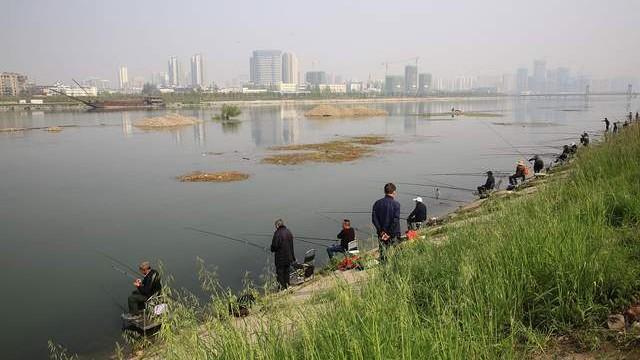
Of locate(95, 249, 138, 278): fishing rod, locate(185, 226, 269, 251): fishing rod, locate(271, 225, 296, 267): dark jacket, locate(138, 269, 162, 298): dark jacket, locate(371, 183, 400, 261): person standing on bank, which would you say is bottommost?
locate(95, 249, 138, 278): fishing rod

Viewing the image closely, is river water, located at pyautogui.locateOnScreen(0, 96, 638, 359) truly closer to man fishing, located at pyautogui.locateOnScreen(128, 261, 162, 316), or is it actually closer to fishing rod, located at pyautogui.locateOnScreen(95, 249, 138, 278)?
fishing rod, located at pyautogui.locateOnScreen(95, 249, 138, 278)

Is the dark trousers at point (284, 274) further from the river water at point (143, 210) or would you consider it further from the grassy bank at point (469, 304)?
the grassy bank at point (469, 304)

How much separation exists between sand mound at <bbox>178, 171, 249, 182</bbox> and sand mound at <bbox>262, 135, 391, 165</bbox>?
224 inches

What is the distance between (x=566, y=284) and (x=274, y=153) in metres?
35.9

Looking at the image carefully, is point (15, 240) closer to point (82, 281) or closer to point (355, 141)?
point (82, 281)

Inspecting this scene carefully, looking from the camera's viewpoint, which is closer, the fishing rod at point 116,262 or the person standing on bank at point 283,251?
the person standing on bank at point 283,251

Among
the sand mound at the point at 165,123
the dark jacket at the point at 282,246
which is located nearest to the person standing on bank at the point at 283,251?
the dark jacket at the point at 282,246

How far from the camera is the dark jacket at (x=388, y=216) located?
934cm

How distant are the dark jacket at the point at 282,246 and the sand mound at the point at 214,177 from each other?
57.2 feet

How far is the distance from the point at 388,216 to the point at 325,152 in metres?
29.6

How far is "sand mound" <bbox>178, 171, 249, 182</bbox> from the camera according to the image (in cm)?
2731

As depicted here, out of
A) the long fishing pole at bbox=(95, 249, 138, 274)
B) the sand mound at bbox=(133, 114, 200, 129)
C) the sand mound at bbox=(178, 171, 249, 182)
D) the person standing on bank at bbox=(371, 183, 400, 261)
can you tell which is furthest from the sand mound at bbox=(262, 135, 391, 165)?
the sand mound at bbox=(133, 114, 200, 129)

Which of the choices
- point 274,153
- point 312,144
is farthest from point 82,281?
point 312,144

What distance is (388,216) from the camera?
9.35m
